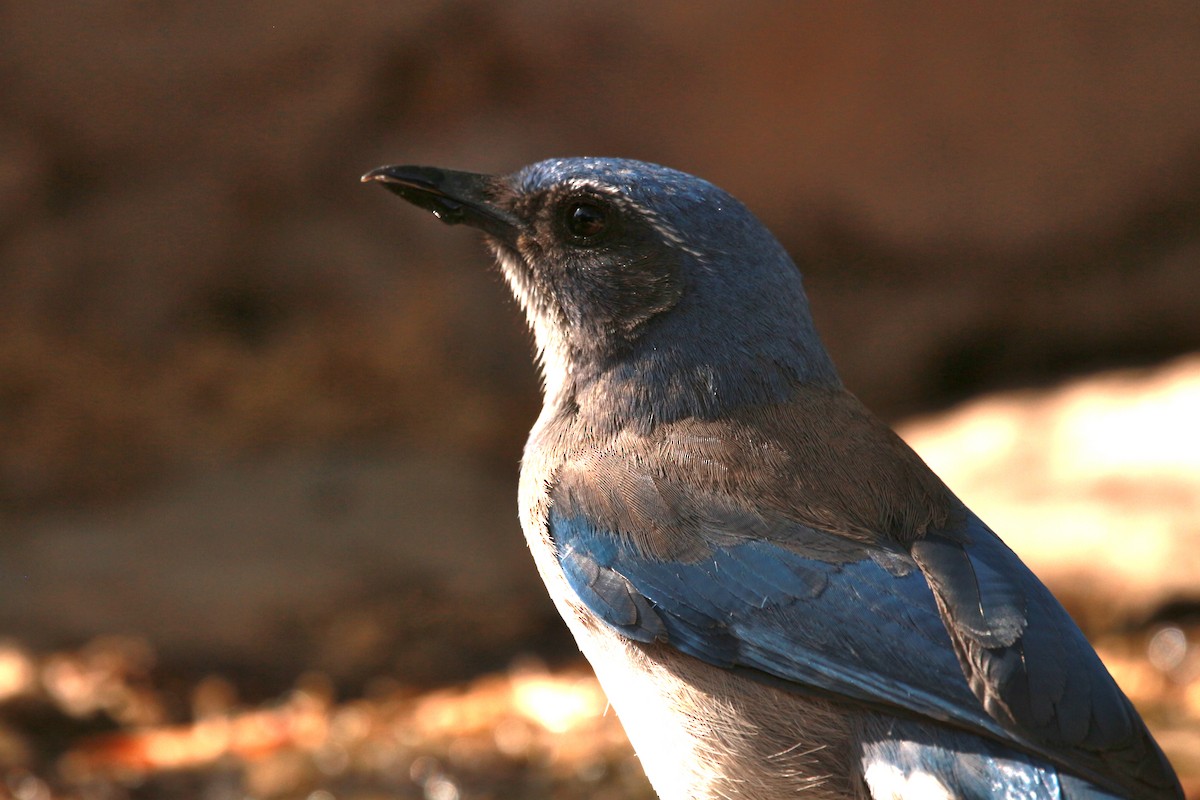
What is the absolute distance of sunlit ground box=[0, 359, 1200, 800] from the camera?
6133mm

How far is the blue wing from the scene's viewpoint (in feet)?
9.14

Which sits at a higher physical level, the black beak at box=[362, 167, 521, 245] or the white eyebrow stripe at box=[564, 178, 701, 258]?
the black beak at box=[362, 167, 521, 245]

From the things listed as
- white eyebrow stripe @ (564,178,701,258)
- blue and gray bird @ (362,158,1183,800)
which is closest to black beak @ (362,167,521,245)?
blue and gray bird @ (362,158,1183,800)

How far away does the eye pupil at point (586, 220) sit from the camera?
3672mm

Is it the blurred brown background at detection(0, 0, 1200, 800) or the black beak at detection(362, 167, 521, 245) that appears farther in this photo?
the blurred brown background at detection(0, 0, 1200, 800)

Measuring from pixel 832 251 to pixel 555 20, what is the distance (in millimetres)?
2093

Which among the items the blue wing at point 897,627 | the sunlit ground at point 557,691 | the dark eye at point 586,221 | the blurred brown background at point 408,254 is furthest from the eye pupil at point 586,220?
the blurred brown background at point 408,254

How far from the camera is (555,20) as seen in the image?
734 centimetres

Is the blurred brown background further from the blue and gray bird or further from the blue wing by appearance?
the blue wing

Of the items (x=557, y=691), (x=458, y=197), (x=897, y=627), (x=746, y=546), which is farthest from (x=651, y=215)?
(x=557, y=691)

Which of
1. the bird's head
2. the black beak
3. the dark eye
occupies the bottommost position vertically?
the bird's head

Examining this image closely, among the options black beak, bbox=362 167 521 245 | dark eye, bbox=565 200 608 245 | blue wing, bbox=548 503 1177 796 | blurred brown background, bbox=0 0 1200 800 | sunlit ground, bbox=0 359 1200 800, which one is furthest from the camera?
blurred brown background, bbox=0 0 1200 800

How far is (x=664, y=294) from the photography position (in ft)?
11.9

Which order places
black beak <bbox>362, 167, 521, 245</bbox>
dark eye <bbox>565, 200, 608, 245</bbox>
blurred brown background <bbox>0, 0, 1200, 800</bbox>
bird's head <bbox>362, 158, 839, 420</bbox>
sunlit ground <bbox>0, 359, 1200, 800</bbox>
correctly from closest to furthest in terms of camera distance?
bird's head <bbox>362, 158, 839, 420</bbox>
dark eye <bbox>565, 200, 608, 245</bbox>
black beak <bbox>362, 167, 521, 245</bbox>
sunlit ground <bbox>0, 359, 1200, 800</bbox>
blurred brown background <bbox>0, 0, 1200, 800</bbox>
